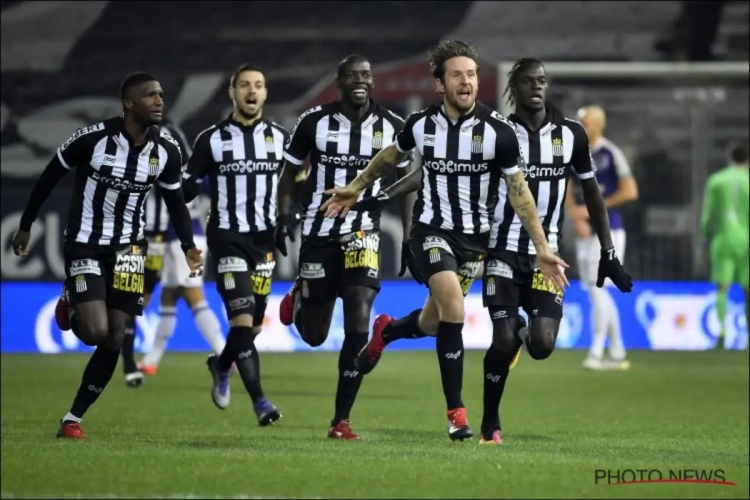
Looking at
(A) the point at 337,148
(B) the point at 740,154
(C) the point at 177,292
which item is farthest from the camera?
(B) the point at 740,154

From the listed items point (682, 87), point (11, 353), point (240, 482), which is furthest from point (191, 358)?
point (240, 482)

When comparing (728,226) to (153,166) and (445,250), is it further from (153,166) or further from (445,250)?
(153,166)

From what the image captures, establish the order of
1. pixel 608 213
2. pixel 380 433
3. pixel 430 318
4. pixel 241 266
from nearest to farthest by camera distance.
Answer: pixel 430 318
pixel 380 433
pixel 241 266
pixel 608 213

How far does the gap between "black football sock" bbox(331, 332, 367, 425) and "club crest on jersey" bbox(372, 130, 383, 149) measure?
1126 mm

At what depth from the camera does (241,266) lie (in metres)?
10.1

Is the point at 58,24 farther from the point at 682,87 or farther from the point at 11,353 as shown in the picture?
the point at 682,87

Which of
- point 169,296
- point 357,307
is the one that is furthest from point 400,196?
point 169,296

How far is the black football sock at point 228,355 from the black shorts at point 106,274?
1.22 metres

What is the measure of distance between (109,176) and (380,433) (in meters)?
2.28

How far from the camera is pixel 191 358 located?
16297 millimetres

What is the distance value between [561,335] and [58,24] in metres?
6.56

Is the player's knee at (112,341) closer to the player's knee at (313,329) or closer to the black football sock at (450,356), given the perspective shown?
the player's knee at (313,329)

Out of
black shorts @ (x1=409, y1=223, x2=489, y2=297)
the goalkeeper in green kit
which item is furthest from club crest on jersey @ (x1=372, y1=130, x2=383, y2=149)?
the goalkeeper in green kit

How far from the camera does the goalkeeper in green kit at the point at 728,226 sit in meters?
16.3
